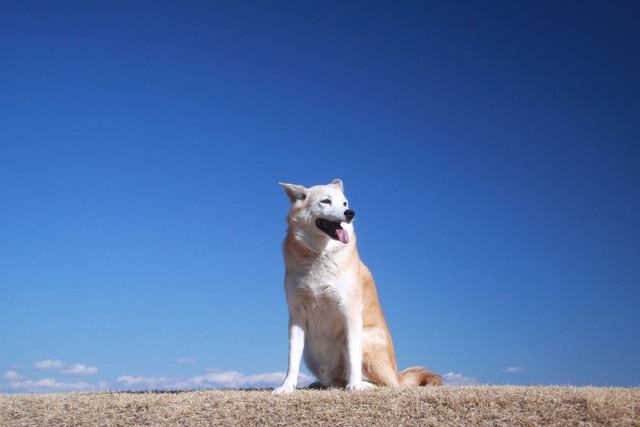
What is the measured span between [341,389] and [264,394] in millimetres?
993

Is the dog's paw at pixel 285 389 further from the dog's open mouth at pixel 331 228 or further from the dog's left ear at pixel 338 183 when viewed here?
the dog's left ear at pixel 338 183

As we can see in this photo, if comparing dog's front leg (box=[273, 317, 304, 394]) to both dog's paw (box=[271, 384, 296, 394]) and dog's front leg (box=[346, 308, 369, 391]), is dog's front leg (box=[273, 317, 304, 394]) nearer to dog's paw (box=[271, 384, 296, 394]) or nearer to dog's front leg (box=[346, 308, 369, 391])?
dog's paw (box=[271, 384, 296, 394])

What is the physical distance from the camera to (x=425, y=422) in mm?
6984

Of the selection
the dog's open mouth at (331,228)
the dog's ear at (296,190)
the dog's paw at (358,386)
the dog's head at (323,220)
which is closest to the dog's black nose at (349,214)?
the dog's head at (323,220)

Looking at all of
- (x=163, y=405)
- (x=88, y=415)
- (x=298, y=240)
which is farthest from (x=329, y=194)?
(x=88, y=415)

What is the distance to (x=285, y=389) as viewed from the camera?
323 inches

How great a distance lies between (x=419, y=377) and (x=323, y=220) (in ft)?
9.24

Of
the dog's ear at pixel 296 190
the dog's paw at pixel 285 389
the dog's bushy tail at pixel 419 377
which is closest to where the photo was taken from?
the dog's paw at pixel 285 389

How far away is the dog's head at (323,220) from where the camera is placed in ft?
28.0

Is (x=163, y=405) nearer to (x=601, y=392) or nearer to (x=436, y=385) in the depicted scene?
(x=436, y=385)

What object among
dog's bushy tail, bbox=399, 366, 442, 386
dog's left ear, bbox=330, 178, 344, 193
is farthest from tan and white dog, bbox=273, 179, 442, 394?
dog's bushy tail, bbox=399, 366, 442, 386

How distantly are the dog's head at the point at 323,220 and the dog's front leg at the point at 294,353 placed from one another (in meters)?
1.10

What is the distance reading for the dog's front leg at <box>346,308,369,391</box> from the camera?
8.29 meters

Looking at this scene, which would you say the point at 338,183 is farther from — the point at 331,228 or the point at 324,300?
the point at 324,300
